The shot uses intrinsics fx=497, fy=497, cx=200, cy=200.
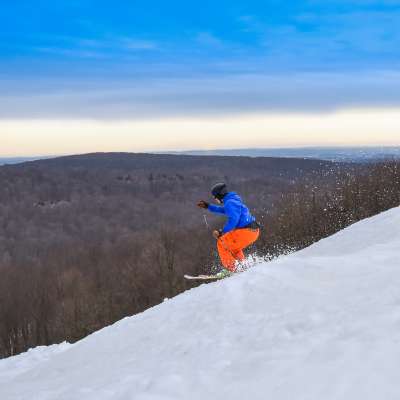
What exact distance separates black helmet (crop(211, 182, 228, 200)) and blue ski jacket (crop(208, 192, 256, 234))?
0.33 ft

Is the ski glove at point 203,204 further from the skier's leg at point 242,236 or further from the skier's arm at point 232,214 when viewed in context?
the skier's leg at point 242,236

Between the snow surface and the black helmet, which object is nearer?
the snow surface

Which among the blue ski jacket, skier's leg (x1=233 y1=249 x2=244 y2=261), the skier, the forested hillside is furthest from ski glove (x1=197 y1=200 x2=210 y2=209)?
the forested hillside

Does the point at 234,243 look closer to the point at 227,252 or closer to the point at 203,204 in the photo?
the point at 227,252

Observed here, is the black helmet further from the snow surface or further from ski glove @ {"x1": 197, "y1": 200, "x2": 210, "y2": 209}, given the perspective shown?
the snow surface

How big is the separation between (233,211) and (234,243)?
2.52 feet

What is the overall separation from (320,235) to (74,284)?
32.7 m

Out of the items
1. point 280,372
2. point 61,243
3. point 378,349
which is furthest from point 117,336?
point 61,243

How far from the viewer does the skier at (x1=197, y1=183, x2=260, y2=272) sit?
941 centimetres

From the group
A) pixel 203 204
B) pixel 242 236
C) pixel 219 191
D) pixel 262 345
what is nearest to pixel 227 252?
pixel 242 236

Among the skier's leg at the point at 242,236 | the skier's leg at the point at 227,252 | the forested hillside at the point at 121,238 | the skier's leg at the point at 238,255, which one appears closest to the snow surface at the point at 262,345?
the skier's leg at the point at 242,236

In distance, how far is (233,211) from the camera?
9445 mm

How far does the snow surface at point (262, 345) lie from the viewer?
362 cm

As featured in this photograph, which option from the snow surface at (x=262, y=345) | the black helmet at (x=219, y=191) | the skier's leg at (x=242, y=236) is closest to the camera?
the snow surface at (x=262, y=345)
